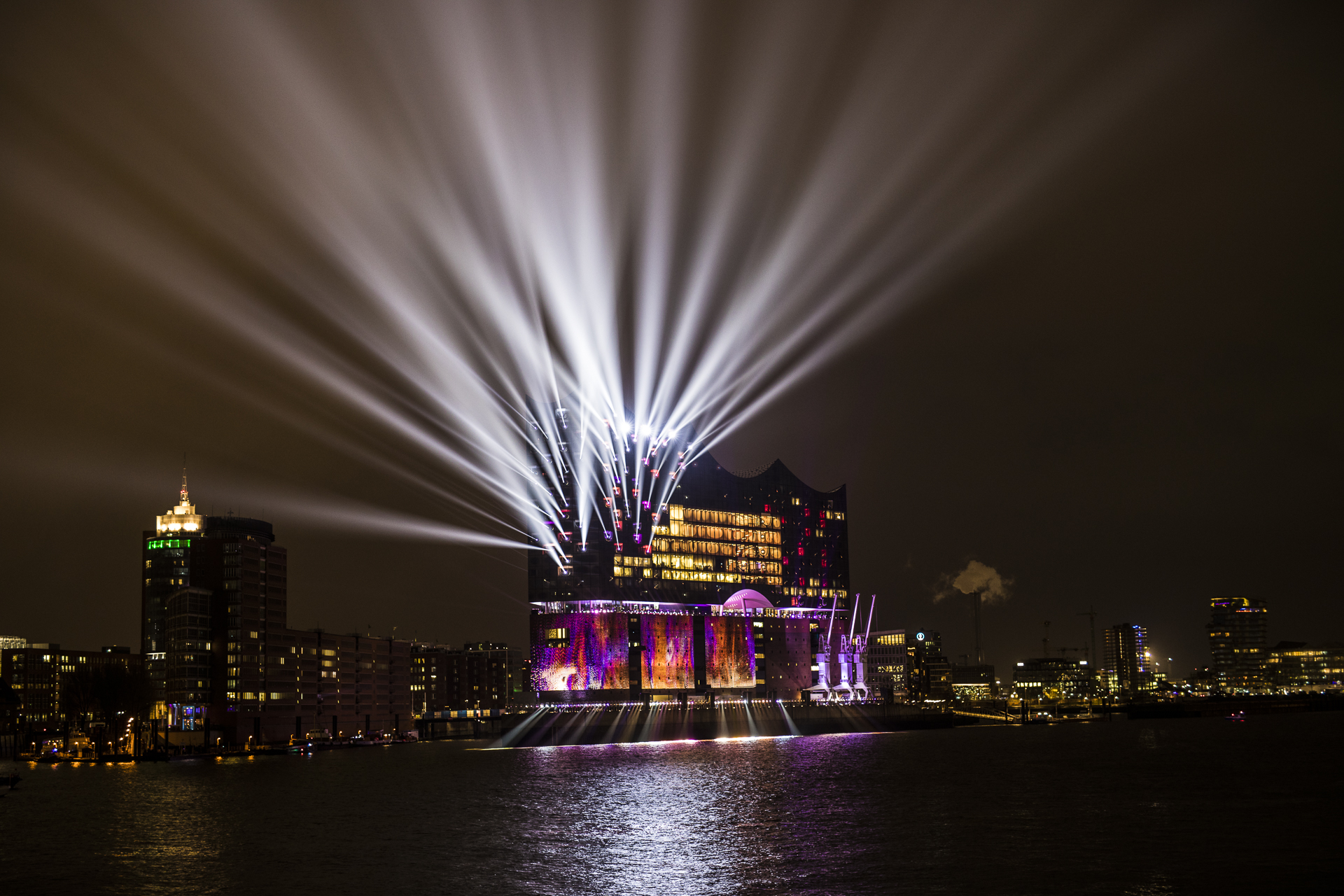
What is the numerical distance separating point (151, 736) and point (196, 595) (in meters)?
28.2

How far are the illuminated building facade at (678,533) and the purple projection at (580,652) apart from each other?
3.11 m

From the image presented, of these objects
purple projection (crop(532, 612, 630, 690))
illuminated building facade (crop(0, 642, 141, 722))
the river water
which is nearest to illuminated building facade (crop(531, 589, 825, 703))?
purple projection (crop(532, 612, 630, 690))

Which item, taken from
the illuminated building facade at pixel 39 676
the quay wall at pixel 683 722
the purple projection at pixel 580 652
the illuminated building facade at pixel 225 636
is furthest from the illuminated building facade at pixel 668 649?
the illuminated building facade at pixel 39 676

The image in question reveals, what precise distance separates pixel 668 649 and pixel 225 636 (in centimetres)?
7000

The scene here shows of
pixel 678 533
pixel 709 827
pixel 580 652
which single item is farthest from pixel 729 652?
pixel 709 827

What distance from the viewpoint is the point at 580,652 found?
14825 cm

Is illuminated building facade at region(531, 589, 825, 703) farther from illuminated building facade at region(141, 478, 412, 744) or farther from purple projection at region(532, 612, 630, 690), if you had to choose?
illuminated building facade at region(141, 478, 412, 744)

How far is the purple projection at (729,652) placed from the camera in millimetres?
162500

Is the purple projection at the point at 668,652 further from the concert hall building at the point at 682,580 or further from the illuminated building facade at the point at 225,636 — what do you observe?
the illuminated building facade at the point at 225,636

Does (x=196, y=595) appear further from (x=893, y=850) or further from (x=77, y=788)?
(x=893, y=850)

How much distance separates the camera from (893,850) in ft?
151

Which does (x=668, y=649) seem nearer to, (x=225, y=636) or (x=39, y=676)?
(x=225, y=636)

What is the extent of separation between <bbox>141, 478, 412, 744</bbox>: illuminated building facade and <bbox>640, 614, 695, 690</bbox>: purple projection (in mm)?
65286

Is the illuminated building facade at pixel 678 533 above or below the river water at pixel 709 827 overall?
above
